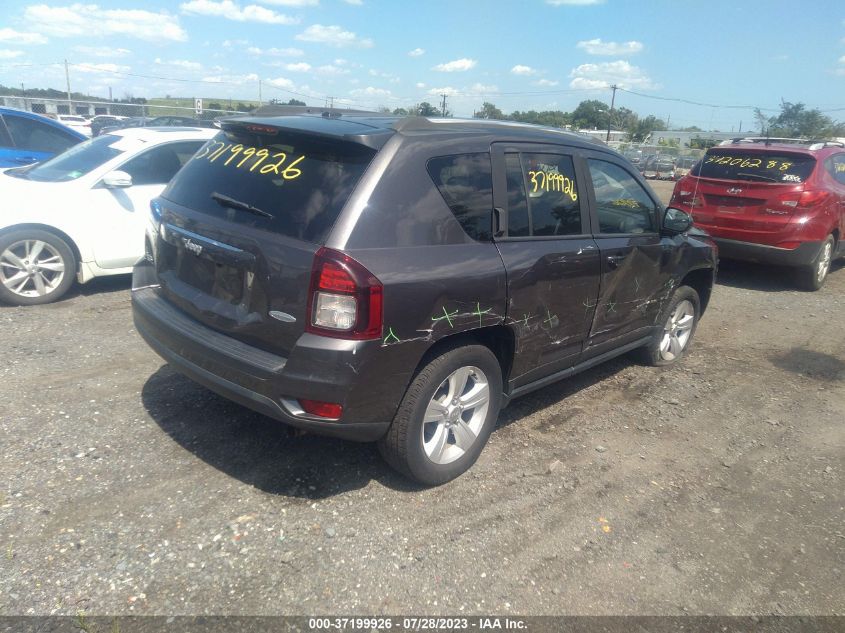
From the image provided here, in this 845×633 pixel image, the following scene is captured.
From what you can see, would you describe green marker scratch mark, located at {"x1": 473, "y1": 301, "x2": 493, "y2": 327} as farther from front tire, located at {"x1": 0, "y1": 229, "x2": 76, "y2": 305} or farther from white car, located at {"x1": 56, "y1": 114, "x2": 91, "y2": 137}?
white car, located at {"x1": 56, "y1": 114, "x2": 91, "y2": 137}

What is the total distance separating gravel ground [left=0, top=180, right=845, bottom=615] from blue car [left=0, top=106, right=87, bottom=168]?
483 centimetres

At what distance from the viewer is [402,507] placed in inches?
127

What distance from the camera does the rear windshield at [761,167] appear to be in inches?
315

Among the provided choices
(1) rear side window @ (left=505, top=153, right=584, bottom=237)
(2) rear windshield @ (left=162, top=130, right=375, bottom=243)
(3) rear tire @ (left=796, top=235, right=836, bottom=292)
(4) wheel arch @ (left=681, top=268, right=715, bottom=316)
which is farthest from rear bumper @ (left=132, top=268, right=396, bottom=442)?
(3) rear tire @ (left=796, top=235, right=836, bottom=292)

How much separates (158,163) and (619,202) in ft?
15.6

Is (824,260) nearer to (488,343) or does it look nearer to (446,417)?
(488,343)

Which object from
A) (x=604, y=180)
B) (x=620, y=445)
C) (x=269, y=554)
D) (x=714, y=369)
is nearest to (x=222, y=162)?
(x=269, y=554)

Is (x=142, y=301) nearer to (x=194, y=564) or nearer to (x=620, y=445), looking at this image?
(x=194, y=564)

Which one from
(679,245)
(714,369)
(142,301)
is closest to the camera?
(142,301)

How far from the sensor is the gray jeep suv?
2.81 m

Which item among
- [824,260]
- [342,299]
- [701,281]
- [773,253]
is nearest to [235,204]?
[342,299]

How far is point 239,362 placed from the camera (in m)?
2.94

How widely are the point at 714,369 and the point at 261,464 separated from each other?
4.02m

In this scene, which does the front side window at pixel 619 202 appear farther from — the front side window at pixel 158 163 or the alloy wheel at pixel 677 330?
the front side window at pixel 158 163
